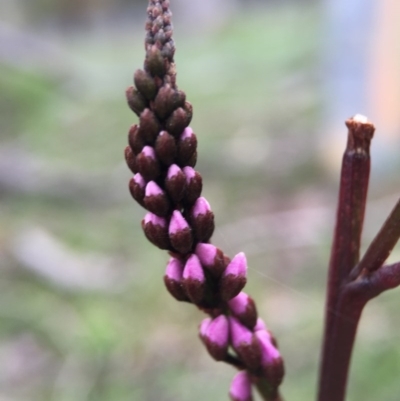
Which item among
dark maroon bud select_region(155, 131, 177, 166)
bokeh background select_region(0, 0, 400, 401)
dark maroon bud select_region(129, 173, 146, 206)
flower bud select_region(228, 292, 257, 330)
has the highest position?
bokeh background select_region(0, 0, 400, 401)

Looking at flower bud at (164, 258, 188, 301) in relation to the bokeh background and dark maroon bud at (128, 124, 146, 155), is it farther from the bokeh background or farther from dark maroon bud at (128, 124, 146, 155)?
the bokeh background

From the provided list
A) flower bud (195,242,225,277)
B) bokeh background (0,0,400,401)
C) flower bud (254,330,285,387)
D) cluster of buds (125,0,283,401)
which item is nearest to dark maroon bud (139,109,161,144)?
cluster of buds (125,0,283,401)

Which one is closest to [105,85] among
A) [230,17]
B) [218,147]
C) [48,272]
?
[218,147]

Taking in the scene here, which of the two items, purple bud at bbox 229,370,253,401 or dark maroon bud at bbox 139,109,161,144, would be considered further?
purple bud at bbox 229,370,253,401

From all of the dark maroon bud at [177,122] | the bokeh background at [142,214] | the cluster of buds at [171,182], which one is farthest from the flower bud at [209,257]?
the bokeh background at [142,214]

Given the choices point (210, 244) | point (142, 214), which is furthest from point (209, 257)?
point (142, 214)

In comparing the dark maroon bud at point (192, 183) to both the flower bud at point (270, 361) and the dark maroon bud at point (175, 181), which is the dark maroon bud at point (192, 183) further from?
the flower bud at point (270, 361)

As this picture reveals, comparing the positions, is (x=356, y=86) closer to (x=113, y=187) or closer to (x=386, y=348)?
(x=113, y=187)

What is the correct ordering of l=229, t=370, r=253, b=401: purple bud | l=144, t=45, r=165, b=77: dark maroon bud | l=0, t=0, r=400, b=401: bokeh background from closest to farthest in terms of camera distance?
1. l=144, t=45, r=165, b=77: dark maroon bud
2. l=229, t=370, r=253, b=401: purple bud
3. l=0, t=0, r=400, b=401: bokeh background
